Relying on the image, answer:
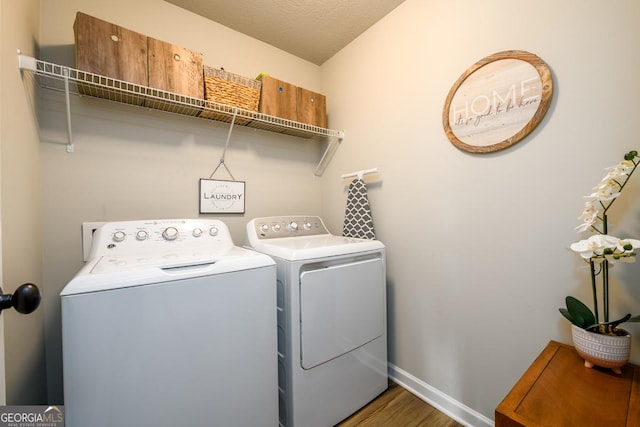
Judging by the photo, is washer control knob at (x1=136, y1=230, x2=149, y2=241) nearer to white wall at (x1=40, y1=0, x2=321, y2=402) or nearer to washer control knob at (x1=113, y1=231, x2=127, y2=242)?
washer control knob at (x1=113, y1=231, x2=127, y2=242)

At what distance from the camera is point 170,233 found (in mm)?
1375

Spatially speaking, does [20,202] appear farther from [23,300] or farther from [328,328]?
[328,328]

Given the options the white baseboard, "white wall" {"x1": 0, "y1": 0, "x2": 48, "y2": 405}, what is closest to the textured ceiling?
"white wall" {"x1": 0, "y1": 0, "x2": 48, "y2": 405}

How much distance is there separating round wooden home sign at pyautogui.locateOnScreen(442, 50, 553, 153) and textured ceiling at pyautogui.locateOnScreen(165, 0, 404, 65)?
0.83 m

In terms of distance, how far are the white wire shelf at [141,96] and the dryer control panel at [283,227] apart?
67 cm

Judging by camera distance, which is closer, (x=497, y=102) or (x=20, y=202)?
(x=20, y=202)

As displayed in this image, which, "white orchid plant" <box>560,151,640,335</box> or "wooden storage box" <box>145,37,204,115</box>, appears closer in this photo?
"white orchid plant" <box>560,151,640,335</box>

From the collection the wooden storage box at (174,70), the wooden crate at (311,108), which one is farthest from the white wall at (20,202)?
the wooden crate at (311,108)

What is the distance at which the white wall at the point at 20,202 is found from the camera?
2.74 ft

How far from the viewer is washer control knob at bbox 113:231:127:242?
1.26m

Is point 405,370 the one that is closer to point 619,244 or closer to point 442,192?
point 442,192

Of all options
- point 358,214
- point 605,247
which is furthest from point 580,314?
point 358,214

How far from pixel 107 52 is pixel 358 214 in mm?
1635

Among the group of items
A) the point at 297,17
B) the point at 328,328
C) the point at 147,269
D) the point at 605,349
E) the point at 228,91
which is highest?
the point at 297,17
